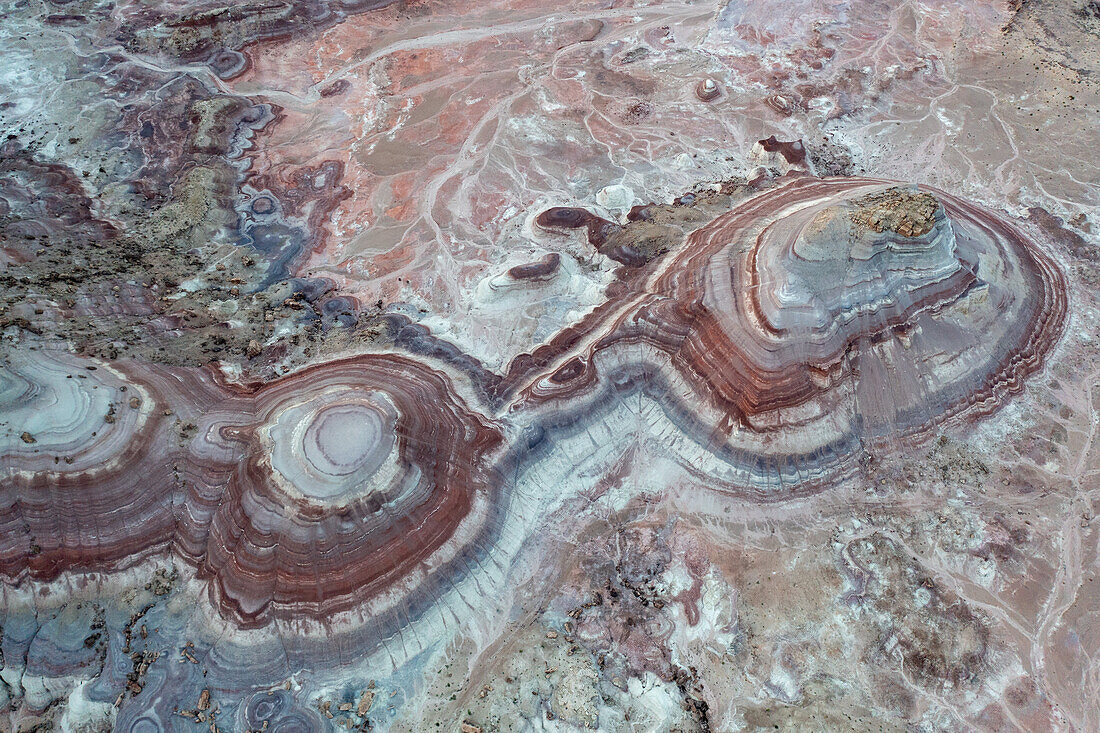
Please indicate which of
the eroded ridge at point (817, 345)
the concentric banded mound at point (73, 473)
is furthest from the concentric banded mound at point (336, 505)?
the eroded ridge at point (817, 345)

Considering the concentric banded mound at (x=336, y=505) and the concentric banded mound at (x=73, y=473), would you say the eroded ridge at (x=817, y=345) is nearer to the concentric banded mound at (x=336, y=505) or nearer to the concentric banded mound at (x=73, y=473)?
the concentric banded mound at (x=336, y=505)

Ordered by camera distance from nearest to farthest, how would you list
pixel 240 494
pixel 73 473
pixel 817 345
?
pixel 73 473 → pixel 240 494 → pixel 817 345

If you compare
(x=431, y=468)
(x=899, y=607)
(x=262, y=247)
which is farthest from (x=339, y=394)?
(x=899, y=607)

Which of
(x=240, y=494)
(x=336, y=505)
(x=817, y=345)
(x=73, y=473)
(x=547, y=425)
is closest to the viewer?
(x=73, y=473)

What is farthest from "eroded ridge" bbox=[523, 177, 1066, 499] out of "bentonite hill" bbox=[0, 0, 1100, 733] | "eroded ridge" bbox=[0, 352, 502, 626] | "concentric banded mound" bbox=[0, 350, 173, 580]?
"concentric banded mound" bbox=[0, 350, 173, 580]

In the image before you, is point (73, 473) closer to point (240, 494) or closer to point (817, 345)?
point (240, 494)

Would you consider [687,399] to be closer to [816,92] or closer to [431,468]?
[431,468]

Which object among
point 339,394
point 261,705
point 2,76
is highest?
point 2,76

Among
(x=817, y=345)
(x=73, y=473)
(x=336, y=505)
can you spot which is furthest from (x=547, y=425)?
(x=73, y=473)
